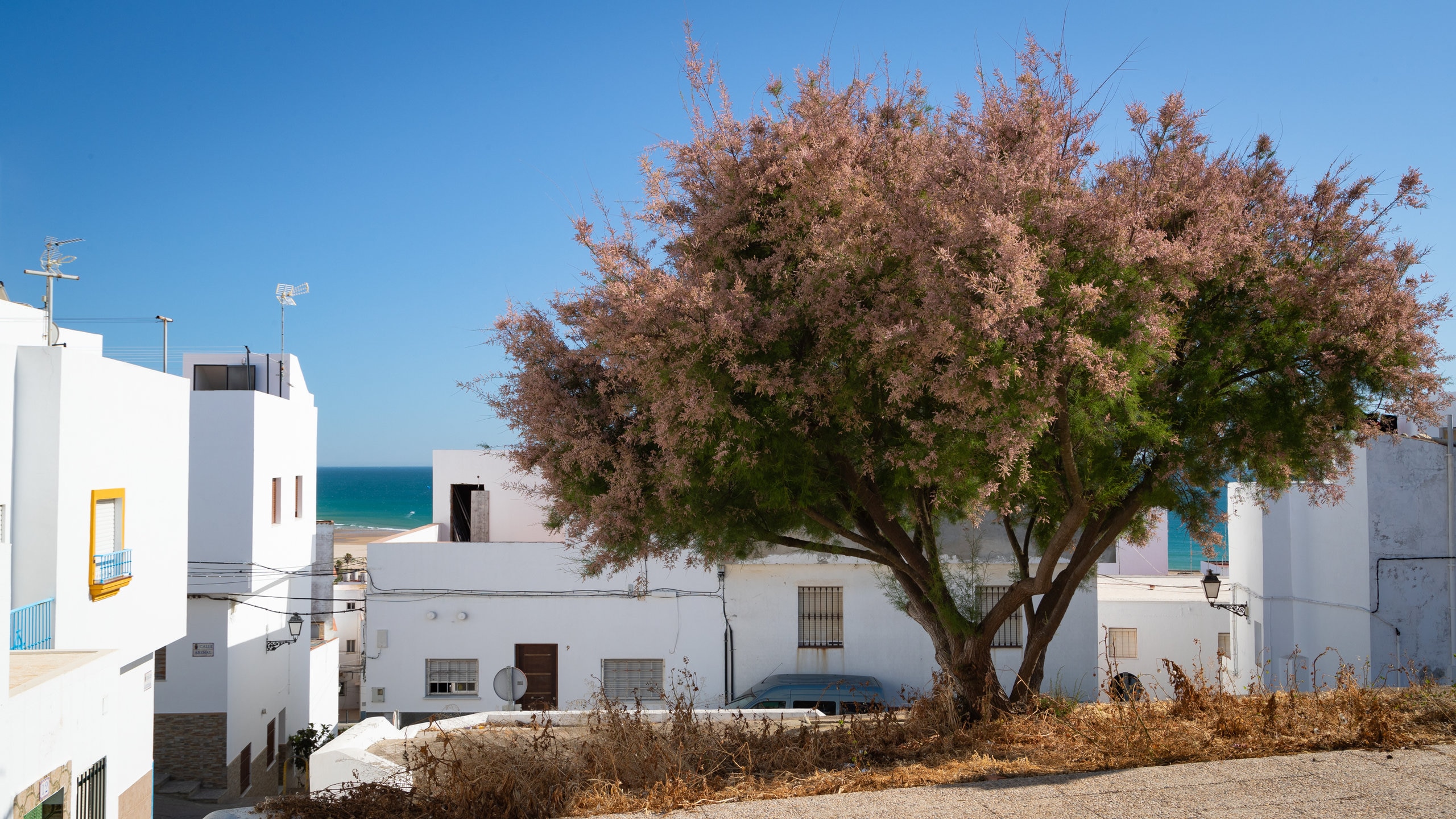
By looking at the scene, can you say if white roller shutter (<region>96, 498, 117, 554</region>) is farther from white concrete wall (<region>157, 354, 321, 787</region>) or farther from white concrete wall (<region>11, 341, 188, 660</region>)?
white concrete wall (<region>157, 354, 321, 787</region>)

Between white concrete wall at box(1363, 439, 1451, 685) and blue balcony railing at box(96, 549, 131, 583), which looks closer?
blue balcony railing at box(96, 549, 131, 583)

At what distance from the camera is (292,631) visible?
2244 centimetres

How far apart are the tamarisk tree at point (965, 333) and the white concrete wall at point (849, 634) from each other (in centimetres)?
999

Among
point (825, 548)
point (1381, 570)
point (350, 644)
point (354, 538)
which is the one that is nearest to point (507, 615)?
point (825, 548)

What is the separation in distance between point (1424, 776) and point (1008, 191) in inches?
166

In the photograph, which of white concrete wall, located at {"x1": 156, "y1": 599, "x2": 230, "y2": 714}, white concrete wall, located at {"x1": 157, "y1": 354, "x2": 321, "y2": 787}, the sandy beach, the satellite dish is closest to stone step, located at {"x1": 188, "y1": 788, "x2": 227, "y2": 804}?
white concrete wall, located at {"x1": 157, "y1": 354, "x2": 321, "y2": 787}

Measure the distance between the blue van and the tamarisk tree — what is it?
8.81m

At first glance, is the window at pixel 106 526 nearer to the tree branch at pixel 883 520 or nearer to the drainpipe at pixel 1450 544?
the tree branch at pixel 883 520

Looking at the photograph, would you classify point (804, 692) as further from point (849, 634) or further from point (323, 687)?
point (323, 687)

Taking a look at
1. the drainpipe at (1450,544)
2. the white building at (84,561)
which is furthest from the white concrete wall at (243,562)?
the drainpipe at (1450,544)

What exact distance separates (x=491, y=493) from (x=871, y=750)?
67.1 ft

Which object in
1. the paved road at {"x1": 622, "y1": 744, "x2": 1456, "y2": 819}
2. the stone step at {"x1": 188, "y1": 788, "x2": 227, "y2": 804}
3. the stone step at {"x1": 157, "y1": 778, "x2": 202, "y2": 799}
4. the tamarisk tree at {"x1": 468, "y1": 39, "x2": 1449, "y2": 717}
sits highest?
the tamarisk tree at {"x1": 468, "y1": 39, "x2": 1449, "y2": 717}

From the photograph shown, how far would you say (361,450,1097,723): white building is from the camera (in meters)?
18.3

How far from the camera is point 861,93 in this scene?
802 centimetres
